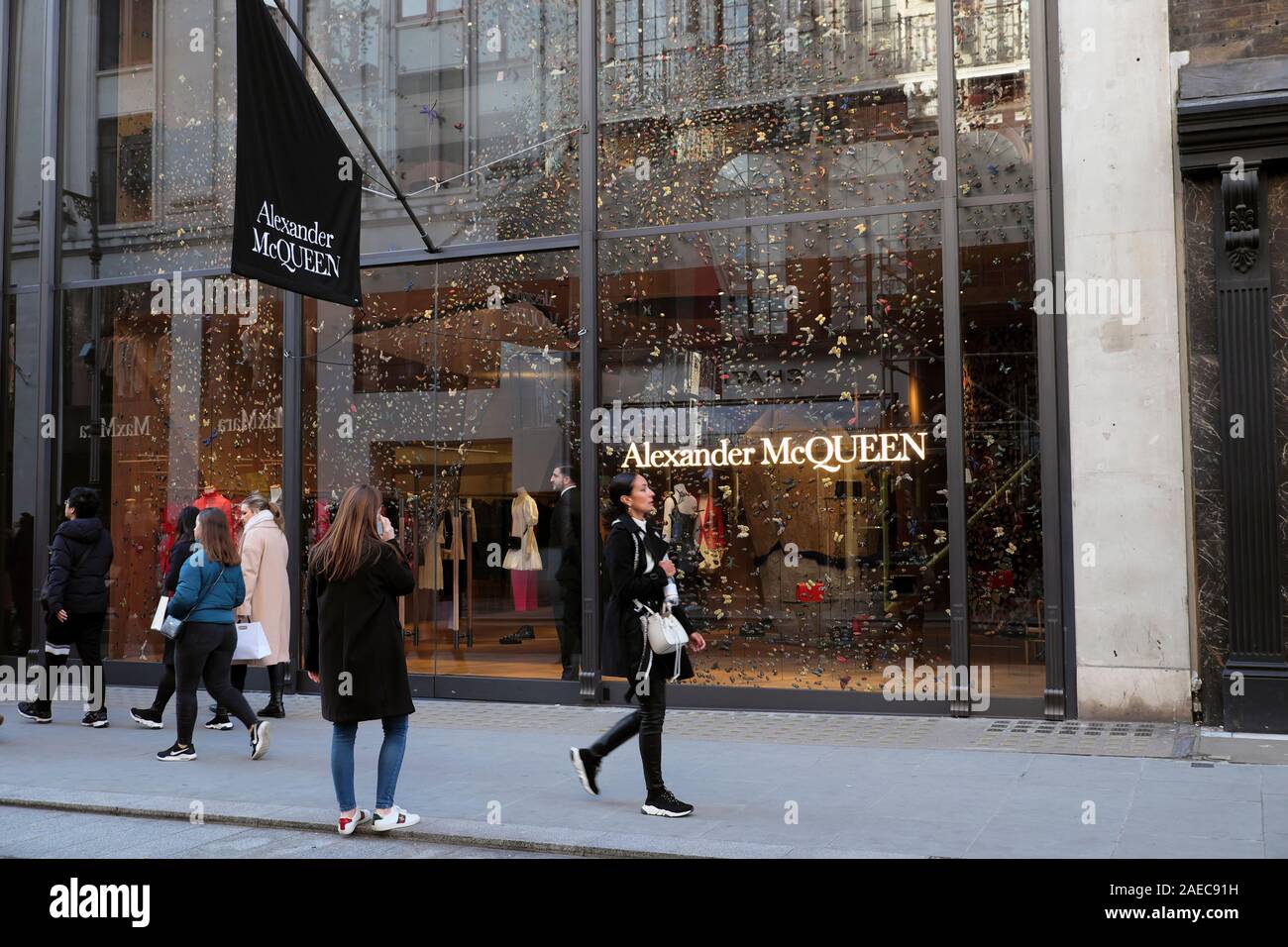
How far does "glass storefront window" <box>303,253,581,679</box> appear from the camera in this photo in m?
11.9

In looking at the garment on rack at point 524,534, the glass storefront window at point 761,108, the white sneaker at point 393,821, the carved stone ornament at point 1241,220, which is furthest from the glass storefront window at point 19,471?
the carved stone ornament at point 1241,220

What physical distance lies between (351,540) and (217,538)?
3157 mm

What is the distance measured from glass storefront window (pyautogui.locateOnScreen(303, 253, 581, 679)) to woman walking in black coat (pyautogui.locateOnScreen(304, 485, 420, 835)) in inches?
196

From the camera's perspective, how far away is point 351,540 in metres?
6.62

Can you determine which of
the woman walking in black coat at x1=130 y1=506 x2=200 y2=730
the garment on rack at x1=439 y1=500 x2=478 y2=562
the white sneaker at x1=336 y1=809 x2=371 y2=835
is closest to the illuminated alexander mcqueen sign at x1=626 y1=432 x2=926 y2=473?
the garment on rack at x1=439 y1=500 x2=478 y2=562

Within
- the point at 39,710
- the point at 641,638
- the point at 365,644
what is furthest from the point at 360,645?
the point at 39,710

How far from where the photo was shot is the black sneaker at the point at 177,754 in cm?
911

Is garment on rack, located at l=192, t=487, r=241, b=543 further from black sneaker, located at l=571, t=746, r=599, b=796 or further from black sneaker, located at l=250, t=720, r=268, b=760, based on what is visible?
black sneaker, located at l=571, t=746, r=599, b=796

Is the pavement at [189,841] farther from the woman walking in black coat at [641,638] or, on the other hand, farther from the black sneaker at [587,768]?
the black sneaker at [587,768]

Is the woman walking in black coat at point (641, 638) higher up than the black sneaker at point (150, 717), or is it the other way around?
the woman walking in black coat at point (641, 638)

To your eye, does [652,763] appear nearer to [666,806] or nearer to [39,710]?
[666,806]

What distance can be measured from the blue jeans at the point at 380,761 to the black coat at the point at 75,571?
5.16 meters

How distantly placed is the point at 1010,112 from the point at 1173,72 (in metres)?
1.26
